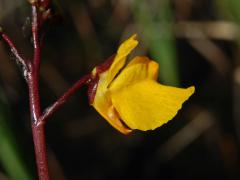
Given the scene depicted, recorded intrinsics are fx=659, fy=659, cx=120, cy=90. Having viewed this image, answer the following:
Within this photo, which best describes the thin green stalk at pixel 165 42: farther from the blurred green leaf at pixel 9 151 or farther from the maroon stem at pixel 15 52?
the maroon stem at pixel 15 52

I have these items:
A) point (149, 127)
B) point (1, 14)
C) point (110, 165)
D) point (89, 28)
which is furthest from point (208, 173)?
point (149, 127)

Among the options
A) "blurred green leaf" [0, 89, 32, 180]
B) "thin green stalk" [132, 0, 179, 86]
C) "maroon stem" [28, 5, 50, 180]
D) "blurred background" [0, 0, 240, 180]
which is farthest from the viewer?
"blurred background" [0, 0, 240, 180]

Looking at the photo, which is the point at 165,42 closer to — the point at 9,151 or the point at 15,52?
the point at 9,151

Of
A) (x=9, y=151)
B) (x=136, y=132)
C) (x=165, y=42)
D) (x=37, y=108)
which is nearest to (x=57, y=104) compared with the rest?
(x=37, y=108)

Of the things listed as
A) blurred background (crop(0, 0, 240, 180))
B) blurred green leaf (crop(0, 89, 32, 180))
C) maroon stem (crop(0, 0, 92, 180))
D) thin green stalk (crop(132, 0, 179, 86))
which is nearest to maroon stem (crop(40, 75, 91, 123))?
maroon stem (crop(0, 0, 92, 180))

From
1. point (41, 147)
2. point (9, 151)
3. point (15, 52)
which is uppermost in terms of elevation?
point (15, 52)

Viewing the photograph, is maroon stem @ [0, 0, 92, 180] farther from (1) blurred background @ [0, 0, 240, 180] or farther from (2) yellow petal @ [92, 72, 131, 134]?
(1) blurred background @ [0, 0, 240, 180]

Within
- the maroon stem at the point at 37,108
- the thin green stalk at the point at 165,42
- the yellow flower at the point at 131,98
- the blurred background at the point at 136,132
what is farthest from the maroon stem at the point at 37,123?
the blurred background at the point at 136,132
